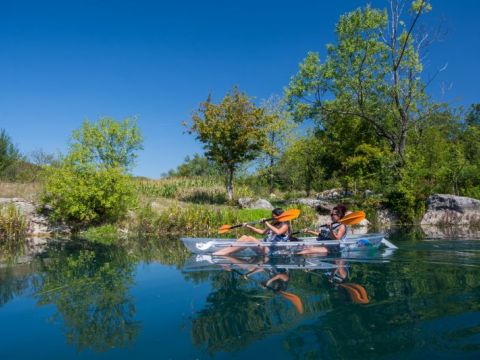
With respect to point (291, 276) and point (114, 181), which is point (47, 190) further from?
point (291, 276)

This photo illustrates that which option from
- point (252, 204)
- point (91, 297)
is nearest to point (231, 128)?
point (252, 204)

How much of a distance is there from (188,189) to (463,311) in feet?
75.2

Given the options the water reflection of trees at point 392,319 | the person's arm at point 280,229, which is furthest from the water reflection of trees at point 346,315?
the person's arm at point 280,229

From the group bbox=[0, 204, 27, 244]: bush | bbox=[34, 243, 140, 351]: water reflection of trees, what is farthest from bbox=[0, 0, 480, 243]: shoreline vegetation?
bbox=[34, 243, 140, 351]: water reflection of trees

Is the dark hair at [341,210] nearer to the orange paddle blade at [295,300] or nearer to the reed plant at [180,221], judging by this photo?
the orange paddle blade at [295,300]

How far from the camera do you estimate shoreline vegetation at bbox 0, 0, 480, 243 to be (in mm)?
18219

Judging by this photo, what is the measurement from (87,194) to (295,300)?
13261 mm

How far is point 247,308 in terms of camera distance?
612 centimetres

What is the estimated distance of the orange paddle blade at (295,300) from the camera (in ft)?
19.7

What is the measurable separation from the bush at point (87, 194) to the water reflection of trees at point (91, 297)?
6137 mm

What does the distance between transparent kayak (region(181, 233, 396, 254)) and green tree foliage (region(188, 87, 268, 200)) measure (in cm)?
1356

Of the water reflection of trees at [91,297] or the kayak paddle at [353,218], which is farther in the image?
the kayak paddle at [353,218]

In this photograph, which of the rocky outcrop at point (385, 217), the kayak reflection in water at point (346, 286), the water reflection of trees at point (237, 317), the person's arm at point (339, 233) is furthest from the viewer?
the rocky outcrop at point (385, 217)

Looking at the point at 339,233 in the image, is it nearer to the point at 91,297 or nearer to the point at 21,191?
the point at 91,297
